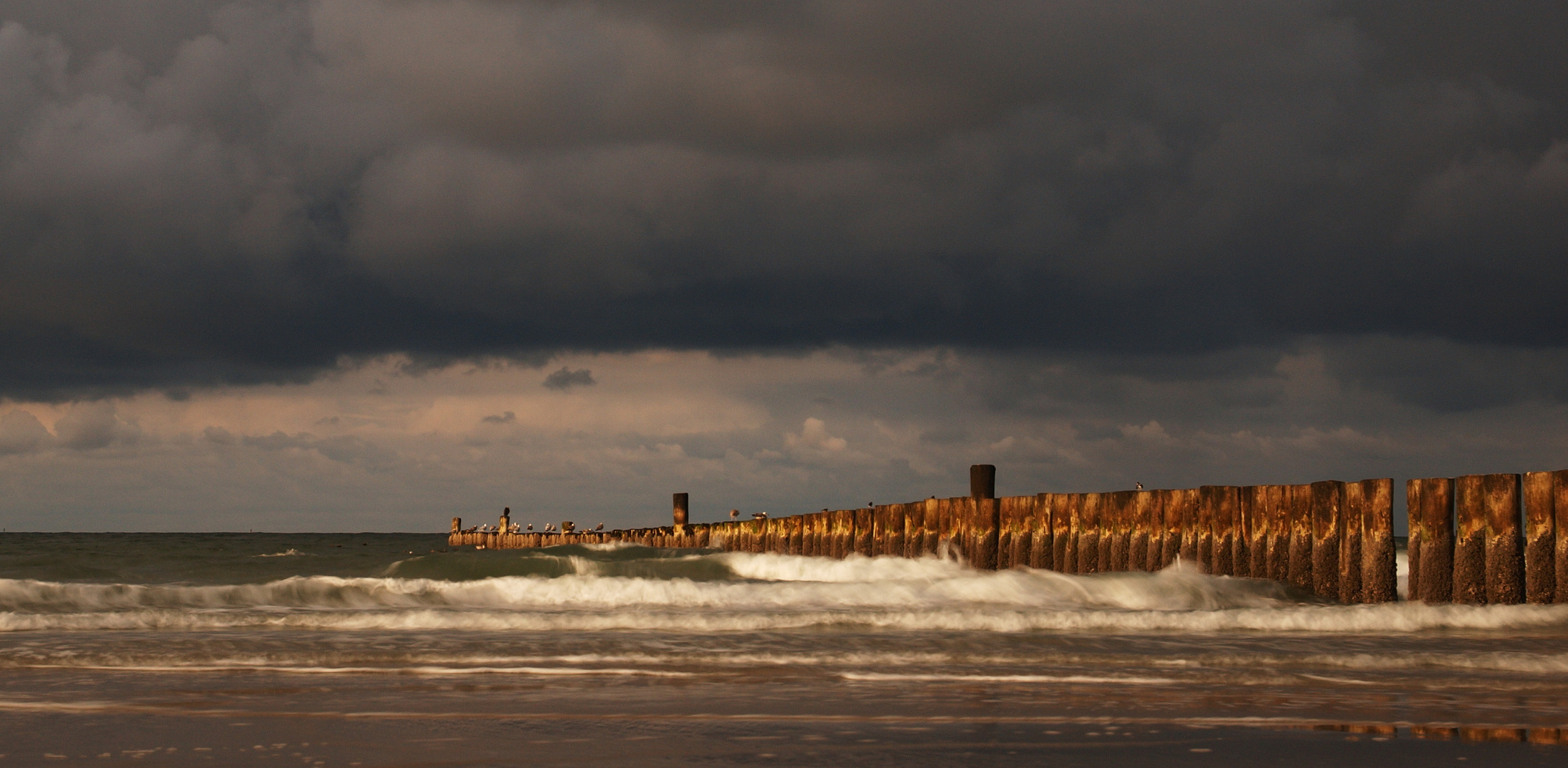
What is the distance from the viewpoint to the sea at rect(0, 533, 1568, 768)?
4.15 meters

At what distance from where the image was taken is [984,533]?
51.0ft

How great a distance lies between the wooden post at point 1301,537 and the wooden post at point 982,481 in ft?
17.0

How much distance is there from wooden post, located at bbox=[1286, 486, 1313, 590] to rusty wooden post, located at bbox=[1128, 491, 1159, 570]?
1.82 meters

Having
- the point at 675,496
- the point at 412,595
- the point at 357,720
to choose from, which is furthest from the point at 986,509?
the point at 675,496

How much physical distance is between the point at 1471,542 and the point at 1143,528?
147 inches

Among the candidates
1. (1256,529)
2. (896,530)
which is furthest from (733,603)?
(896,530)

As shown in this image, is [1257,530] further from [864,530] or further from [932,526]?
[864,530]

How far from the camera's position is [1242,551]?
458 inches

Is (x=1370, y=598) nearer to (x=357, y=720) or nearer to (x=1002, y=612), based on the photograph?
(x=1002, y=612)

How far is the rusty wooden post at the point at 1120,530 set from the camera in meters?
13.1

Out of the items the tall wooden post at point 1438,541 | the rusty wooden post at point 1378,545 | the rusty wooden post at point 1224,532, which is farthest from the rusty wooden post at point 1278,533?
the tall wooden post at point 1438,541

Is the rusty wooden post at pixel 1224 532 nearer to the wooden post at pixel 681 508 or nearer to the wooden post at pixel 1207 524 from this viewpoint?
the wooden post at pixel 1207 524

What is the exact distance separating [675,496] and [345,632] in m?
22.4

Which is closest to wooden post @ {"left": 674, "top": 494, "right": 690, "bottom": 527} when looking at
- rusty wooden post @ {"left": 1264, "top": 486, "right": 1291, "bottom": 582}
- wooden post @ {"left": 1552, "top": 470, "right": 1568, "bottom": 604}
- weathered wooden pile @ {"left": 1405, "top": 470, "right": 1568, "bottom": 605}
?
rusty wooden post @ {"left": 1264, "top": 486, "right": 1291, "bottom": 582}
